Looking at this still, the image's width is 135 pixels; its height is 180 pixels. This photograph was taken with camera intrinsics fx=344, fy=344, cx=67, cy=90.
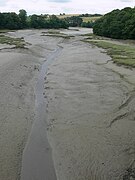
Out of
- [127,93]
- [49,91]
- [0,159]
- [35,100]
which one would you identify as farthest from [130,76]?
[0,159]

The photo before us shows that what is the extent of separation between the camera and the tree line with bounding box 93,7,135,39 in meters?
61.1

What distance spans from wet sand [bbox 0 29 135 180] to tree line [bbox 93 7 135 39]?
1448 inches

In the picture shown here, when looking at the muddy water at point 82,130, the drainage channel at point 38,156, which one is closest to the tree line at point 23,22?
the muddy water at point 82,130

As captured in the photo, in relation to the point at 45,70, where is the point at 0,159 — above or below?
above

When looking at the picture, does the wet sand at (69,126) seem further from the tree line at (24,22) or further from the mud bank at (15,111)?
the tree line at (24,22)

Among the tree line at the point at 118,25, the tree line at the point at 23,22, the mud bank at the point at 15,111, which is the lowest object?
the tree line at the point at 23,22

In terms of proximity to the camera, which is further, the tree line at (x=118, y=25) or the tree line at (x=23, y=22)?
the tree line at (x=23, y=22)

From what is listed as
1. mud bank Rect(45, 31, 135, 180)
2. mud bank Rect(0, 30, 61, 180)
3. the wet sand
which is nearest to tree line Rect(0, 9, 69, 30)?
mud bank Rect(0, 30, 61, 180)

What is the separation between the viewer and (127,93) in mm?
20172

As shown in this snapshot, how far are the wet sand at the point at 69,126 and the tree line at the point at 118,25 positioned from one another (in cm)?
3678

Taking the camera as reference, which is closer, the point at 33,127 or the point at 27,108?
the point at 33,127

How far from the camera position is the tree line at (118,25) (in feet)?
200

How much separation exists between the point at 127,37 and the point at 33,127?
4990cm

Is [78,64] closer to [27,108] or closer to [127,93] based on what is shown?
[127,93]
